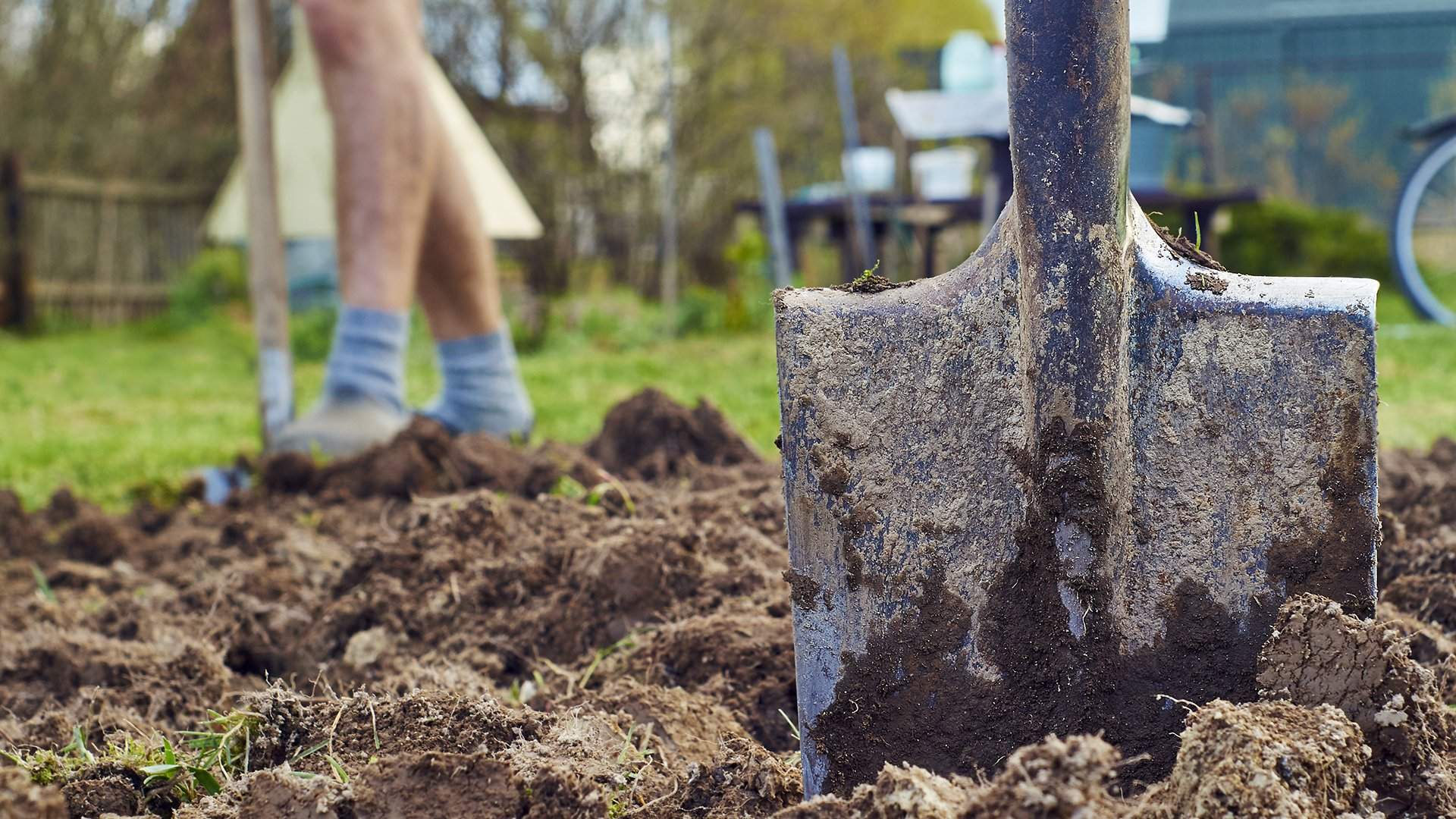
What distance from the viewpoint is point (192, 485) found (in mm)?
2959

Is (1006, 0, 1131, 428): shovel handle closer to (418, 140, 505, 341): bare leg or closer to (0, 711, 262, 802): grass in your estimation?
(0, 711, 262, 802): grass

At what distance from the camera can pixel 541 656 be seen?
1.67 m

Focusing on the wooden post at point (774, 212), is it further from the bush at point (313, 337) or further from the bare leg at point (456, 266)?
the bare leg at point (456, 266)

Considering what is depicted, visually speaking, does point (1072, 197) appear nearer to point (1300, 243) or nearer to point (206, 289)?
point (206, 289)

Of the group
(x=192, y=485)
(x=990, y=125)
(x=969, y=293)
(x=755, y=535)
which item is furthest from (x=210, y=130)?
(x=969, y=293)

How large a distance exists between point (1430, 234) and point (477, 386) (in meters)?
5.48

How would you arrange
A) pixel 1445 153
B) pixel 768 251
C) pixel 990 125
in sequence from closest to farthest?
pixel 990 125 < pixel 1445 153 < pixel 768 251

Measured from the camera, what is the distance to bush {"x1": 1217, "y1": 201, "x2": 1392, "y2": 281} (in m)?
8.48

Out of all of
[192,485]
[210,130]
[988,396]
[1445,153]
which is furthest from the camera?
[210,130]

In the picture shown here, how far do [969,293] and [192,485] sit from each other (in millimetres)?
2299

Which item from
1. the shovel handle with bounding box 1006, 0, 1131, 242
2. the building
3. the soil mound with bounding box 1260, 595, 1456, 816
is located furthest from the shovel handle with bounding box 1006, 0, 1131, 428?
the building

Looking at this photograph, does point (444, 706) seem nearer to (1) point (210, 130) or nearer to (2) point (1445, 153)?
(2) point (1445, 153)

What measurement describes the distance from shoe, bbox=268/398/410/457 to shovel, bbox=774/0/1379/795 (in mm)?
1898

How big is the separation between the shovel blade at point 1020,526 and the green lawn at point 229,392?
2.05 metres
